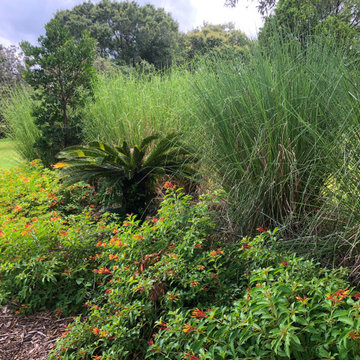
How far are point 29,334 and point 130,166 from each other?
1670mm

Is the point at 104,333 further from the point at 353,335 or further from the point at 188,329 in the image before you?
the point at 353,335

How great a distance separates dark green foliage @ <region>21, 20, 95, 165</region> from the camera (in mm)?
4762

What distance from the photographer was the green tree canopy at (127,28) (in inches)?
Result: 882

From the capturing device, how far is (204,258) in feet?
5.68

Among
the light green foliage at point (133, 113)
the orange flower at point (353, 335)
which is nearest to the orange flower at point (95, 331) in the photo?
the orange flower at point (353, 335)

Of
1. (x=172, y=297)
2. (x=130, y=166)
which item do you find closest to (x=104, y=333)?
A: (x=172, y=297)

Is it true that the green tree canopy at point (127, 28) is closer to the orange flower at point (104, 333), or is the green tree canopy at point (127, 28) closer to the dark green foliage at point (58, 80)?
the dark green foliage at point (58, 80)

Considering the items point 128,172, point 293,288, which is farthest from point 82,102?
point 293,288

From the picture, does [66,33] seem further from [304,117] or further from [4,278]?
[304,117]

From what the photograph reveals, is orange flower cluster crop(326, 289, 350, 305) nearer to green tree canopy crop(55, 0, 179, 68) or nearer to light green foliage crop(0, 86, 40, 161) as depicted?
light green foliage crop(0, 86, 40, 161)

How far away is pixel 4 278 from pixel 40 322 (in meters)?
0.49

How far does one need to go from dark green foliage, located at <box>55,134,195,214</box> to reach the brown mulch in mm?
1357

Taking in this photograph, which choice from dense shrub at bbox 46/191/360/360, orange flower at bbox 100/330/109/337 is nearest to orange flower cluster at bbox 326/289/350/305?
dense shrub at bbox 46/191/360/360

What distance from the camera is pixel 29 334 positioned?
6.81 ft
